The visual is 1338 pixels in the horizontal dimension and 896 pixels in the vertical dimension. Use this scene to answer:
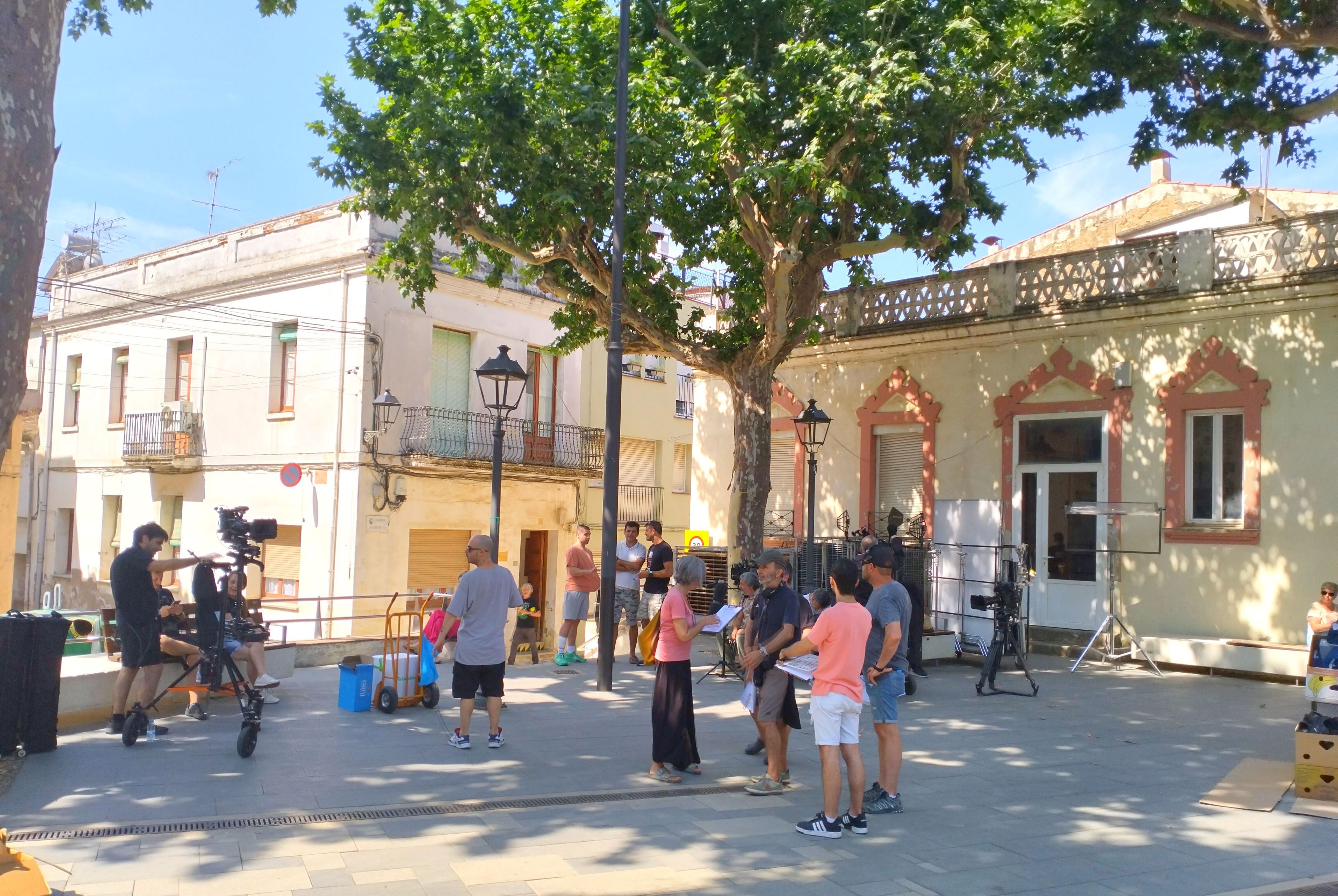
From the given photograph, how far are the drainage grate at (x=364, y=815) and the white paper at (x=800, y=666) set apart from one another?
113 centimetres

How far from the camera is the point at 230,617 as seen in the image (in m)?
10.1

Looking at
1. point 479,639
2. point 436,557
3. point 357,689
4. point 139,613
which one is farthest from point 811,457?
point 436,557

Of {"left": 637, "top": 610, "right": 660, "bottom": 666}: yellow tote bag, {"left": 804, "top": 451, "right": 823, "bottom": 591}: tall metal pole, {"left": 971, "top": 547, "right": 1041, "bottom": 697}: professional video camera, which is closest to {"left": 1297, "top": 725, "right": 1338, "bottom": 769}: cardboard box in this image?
{"left": 971, "top": 547, "right": 1041, "bottom": 697}: professional video camera

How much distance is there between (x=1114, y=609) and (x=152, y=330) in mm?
22114

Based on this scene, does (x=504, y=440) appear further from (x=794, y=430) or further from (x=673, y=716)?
(x=673, y=716)

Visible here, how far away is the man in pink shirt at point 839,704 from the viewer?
6.49 metres

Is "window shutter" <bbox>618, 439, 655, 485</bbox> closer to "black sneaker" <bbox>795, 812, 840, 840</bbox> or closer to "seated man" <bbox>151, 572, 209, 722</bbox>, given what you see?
"seated man" <bbox>151, 572, 209, 722</bbox>

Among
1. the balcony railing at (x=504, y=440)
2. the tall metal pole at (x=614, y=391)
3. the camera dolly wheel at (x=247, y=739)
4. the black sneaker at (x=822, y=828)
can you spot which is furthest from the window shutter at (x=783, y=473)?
the black sneaker at (x=822, y=828)

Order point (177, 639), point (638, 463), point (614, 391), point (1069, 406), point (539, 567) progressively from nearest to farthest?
point (177, 639) < point (614, 391) < point (1069, 406) < point (539, 567) < point (638, 463)

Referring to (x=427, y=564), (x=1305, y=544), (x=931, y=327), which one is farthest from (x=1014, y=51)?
(x=427, y=564)

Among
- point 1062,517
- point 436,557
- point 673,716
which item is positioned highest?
point 1062,517

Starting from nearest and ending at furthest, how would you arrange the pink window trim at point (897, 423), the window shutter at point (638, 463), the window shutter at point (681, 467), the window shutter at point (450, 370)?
1. the pink window trim at point (897, 423)
2. the window shutter at point (450, 370)
3. the window shutter at point (638, 463)
4. the window shutter at point (681, 467)

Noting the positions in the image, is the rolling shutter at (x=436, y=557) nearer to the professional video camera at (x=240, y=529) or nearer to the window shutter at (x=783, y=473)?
the window shutter at (x=783, y=473)

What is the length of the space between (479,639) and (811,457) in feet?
25.9
